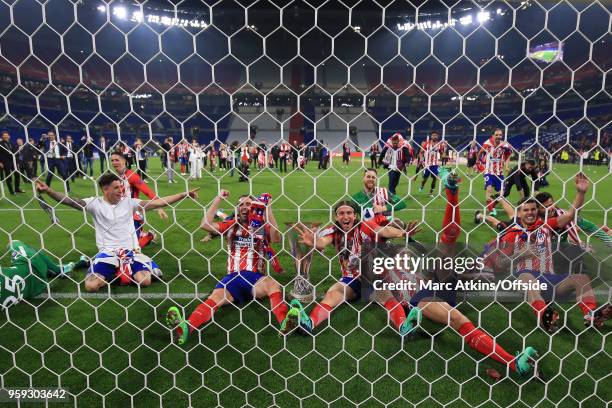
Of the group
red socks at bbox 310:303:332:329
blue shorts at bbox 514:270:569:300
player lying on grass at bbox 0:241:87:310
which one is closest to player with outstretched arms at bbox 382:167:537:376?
blue shorts at bbox 514:270:569:300

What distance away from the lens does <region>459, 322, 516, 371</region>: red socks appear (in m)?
2.47

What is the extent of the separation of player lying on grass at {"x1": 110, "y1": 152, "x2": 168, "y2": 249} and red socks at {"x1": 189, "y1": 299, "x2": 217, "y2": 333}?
0.81m

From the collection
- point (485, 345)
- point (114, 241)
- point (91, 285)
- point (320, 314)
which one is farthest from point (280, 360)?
point (114, 241)

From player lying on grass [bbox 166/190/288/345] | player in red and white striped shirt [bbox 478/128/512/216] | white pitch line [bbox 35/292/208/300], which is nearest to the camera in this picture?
player lying on grass [bbox 166/190/288/345]

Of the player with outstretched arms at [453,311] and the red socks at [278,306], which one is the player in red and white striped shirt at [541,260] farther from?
the red socks at [278,306]

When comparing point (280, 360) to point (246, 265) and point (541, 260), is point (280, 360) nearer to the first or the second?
A: point (246, 265)

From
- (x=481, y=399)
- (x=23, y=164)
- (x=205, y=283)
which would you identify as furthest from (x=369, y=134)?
(x=481, y=399)

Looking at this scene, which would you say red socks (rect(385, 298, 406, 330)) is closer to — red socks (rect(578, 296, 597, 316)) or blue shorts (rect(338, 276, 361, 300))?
blue shorts (rect(338, 276, 361, 300))

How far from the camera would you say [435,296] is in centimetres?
271

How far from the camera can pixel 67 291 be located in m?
3.57

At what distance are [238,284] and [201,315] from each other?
1.38 feet

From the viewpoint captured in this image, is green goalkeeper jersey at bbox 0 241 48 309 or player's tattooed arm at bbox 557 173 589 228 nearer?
player's tattooed arm at bbox 557 173 589 228

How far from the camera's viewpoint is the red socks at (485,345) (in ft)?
8.11

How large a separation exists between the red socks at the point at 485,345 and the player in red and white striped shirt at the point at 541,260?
1.44 feet
